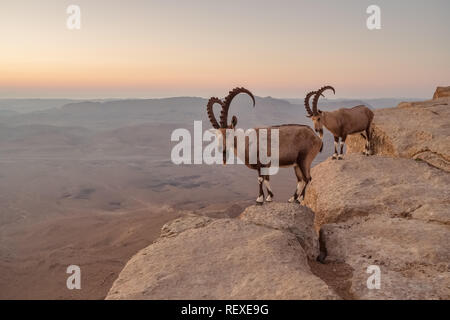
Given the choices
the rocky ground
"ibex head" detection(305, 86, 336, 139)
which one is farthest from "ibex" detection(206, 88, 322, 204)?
"ibex head" detection(305, 86, 336, 139)

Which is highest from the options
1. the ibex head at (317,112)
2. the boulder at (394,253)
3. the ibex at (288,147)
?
the ibex head at (317,112)

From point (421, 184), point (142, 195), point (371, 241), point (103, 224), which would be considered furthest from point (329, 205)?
point (142, 195)

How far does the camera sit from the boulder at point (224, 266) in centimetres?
489

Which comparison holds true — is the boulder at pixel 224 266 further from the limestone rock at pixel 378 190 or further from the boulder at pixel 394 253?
the limestone rock at pixel 378 190

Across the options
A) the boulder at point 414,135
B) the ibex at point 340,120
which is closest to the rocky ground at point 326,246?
the boulder at point 414,135

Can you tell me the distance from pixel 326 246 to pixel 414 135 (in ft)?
26.0

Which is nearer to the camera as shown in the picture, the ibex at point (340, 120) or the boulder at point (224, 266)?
the boulder at point (224, 266)

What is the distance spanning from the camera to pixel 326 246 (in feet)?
24.6

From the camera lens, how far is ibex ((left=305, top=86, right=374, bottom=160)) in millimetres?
10961

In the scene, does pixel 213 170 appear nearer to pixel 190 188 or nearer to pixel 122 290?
pixel 190 188

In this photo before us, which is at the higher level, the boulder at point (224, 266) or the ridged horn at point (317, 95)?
the ridged horn at point (317, 95)

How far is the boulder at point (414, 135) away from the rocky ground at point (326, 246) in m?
0.15

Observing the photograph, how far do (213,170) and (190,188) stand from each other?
2143 centimetres

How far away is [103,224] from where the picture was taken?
131ft
